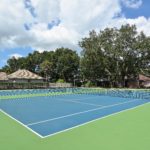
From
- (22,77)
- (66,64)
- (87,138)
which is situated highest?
(66,64)

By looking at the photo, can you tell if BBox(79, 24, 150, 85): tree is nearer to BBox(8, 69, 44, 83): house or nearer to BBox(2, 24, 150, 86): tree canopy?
BBox(2, 24, 150, 86): tree canopy

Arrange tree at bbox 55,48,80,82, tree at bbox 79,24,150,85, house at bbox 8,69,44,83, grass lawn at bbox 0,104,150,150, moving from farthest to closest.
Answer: tree at bbox 55,48,80,82, house at bbox 8,69,44,83, tree at bbox 79,24,150,85, grass lawn at bbox 0,104,150,150

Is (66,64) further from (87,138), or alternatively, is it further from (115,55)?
(87,138)

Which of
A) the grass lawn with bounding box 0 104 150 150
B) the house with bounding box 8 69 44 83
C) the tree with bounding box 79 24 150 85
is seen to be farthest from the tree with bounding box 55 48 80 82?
the grass lawn with bounding box 0 104 150 150

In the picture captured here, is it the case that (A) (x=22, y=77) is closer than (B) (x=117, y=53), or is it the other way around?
(B) (x=117, y=53)

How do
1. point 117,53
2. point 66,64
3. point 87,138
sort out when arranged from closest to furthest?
point 87,138, point 117,53, point 66,64

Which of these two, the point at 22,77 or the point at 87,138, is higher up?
the point at 22,77

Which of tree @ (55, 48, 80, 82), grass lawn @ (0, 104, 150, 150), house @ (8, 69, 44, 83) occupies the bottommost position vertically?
grass lawn @ (0, 104, 150, 150)

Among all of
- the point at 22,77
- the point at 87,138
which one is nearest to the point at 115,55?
the point at 22,77

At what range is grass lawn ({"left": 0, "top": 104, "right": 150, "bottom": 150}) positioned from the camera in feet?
20.0

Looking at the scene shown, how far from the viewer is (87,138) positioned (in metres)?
6.89

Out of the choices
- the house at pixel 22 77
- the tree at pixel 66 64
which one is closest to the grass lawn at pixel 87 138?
the house at pixel 22 77

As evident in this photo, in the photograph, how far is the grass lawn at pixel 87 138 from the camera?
6094 millimetres

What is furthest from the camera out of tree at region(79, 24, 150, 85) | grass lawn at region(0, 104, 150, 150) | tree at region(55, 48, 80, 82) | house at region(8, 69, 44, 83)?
tree at region(55, 48, 80, 82)
